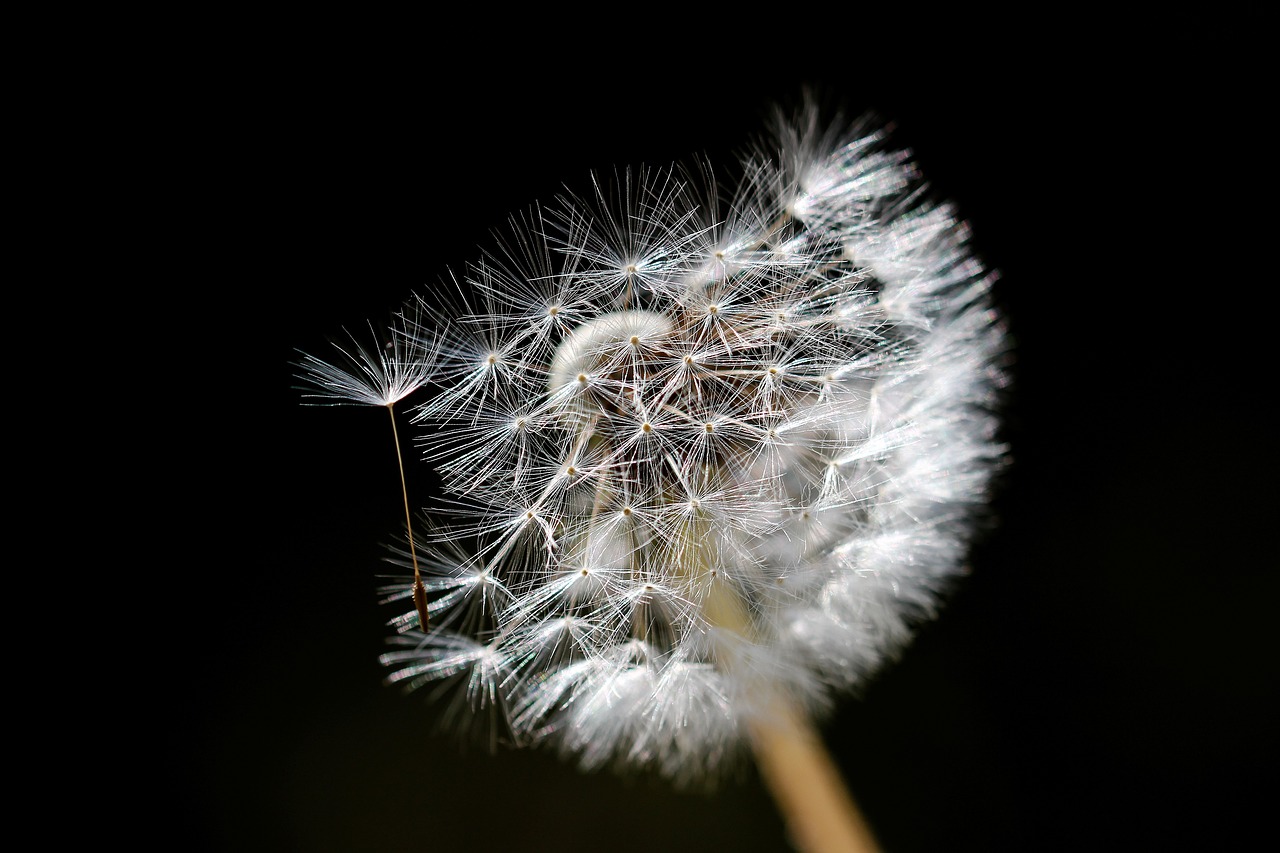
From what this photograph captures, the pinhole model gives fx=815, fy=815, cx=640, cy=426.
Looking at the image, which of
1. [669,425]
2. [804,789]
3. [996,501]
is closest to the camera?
[669,425]

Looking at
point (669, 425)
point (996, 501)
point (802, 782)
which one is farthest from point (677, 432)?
point (996, 501)

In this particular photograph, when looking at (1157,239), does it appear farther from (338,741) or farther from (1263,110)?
(338,741)

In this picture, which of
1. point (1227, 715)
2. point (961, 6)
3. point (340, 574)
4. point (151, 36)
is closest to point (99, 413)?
point (340, 574)

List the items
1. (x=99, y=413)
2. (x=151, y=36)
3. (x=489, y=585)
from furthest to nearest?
(x=99, y=413)
(x=151, y=36)
(x=489, y=585)

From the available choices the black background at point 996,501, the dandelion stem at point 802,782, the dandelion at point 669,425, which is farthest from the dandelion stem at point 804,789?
the black background at point 996,501

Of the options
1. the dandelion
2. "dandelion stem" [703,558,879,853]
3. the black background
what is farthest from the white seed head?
the black background

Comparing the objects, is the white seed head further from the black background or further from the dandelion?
the black background

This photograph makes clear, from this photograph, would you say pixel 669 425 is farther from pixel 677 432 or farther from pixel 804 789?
pixel 804 789
